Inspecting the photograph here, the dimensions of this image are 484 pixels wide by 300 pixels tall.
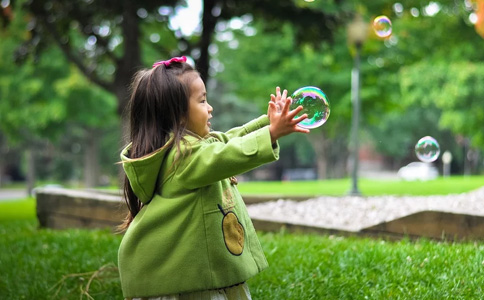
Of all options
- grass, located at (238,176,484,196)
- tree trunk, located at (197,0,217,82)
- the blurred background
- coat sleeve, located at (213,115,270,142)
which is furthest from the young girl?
grass, located at (238,176,484,196)

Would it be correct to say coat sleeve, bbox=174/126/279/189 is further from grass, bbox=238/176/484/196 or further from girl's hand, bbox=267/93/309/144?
grass, bbox=238/176/484/196

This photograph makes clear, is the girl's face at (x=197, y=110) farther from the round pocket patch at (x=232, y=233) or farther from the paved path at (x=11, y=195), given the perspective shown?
the paved path at (x=11, y=195)

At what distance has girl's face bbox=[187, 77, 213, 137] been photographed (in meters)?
2.62

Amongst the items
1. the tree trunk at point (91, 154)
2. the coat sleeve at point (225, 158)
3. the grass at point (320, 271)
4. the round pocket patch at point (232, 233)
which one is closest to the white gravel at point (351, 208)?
the grass at point (320, 271)

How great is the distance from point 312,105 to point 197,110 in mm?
601

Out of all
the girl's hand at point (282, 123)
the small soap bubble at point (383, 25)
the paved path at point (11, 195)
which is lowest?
the paved path at point (11, 195)

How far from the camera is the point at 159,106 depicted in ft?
8.60

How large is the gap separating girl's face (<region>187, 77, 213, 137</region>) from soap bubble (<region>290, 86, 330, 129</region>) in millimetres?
466

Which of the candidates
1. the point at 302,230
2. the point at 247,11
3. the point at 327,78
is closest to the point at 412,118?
the point at 327,78

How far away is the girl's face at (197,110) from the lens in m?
2.62

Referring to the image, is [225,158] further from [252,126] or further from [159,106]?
[252,126]

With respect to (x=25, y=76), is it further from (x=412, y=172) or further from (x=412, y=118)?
(x=412, y=172)

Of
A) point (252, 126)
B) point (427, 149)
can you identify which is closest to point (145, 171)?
point (252, 126)

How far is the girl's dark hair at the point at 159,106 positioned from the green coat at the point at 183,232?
8cm
